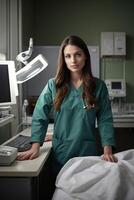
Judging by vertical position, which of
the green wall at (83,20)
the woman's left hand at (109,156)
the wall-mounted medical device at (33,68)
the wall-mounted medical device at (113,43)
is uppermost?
the green wall at (83,20)

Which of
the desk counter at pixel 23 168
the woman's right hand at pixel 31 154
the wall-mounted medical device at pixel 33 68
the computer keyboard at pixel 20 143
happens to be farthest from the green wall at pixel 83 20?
the desk counter at pixel 23 168

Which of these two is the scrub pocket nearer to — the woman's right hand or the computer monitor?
the woman's right hand

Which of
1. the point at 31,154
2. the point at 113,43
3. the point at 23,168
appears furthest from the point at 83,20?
the point at 23,168

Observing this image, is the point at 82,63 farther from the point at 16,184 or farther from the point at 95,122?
the point at 16,184

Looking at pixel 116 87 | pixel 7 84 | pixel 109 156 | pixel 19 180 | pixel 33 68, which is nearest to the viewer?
pixel 19 180

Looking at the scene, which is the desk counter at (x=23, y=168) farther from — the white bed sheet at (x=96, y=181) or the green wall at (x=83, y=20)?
the green wall at (x=83, y=20)

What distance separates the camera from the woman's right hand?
67.9 inches

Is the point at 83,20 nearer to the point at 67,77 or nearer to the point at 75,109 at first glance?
the point at 67,77

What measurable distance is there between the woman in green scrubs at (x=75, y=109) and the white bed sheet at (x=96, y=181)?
0.38 meters

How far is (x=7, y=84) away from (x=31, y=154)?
0.56m

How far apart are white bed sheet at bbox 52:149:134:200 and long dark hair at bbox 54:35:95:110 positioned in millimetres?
492

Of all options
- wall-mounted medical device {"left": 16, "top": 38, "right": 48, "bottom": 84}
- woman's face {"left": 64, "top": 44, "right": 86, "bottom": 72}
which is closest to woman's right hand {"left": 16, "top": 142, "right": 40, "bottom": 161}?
woman's face {"left": 64, "top": 44, "right": 86, "bottom": 72}

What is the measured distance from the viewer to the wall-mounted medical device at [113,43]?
12.7 ft

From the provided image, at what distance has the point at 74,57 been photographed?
1.84 metres
